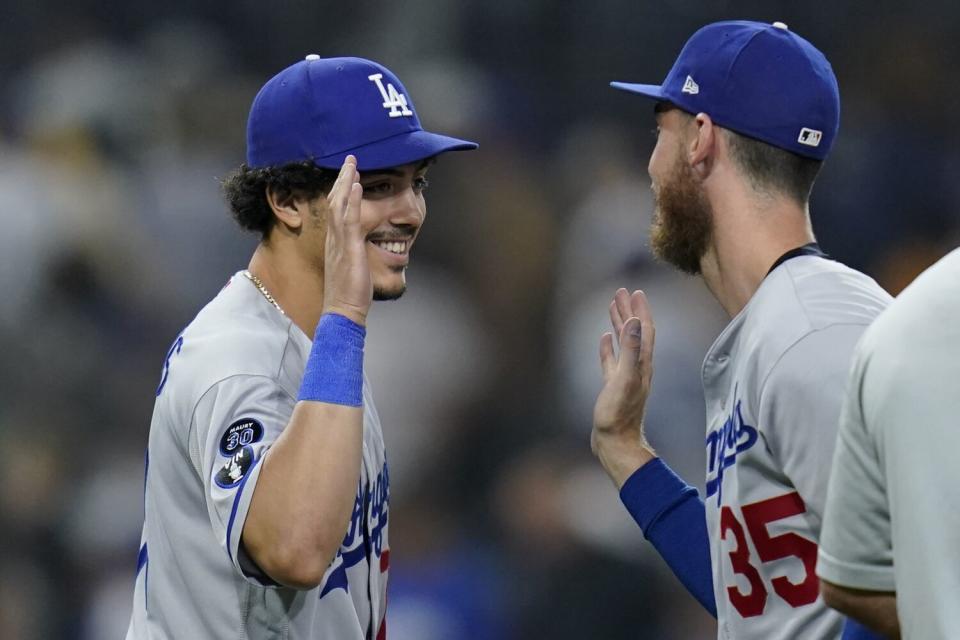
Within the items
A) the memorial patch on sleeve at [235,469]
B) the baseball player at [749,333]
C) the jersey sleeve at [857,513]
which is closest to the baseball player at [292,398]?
the memorial patch on sleeve at [235,469]

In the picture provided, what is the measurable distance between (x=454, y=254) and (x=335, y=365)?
322cm

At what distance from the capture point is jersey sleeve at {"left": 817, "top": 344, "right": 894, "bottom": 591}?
4.41 feet

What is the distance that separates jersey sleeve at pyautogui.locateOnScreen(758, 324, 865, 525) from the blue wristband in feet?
2.15

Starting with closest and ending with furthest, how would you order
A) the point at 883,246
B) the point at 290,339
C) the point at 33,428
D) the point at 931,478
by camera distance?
the point at 931,478 → the point at 290,339 → the point at 33,428 → the point at 883,246

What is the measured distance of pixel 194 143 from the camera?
5.52m

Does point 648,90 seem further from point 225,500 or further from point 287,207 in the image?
point 225,500

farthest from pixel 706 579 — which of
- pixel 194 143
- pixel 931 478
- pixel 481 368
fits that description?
pixel 194 143

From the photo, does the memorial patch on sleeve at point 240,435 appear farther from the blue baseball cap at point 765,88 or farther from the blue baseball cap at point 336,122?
the blue baseball cap at point 765,88

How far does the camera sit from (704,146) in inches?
96.5

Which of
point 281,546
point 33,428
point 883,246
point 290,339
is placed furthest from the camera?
point 883,246

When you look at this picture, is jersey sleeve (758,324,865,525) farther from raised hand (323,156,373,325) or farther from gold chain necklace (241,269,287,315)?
gold chain necklace (241,269,287,315)

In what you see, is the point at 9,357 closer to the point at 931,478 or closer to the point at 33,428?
the point at 33,428

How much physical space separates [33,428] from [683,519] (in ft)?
10.5

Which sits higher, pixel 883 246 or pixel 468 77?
pixel 468 77
